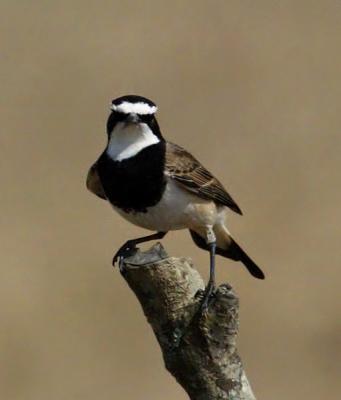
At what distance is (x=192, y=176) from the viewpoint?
6.00 meters

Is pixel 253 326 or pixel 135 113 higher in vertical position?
pixel 135 113

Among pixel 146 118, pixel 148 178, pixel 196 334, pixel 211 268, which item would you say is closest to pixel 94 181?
pixel 148 178

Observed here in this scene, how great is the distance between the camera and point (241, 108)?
11953 mm

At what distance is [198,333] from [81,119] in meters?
7.56

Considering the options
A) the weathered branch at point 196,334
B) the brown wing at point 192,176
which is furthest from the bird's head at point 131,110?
the weathered branch at point 196,334

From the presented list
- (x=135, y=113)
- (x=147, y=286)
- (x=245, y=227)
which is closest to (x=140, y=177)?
(x=135, y=113)

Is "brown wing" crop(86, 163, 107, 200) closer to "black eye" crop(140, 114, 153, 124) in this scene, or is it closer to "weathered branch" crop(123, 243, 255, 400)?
"black eye" crop(140, 114, 153, 124)

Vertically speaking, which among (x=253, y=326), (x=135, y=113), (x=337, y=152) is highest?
(x=135, y=113)

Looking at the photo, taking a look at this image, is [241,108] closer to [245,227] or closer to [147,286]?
[245,227]

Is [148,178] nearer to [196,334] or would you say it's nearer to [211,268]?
[211,268]

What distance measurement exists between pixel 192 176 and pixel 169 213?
8.1 inches

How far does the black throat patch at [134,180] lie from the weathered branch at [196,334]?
3.83 ft

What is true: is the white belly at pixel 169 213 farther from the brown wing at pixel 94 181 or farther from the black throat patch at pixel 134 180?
the brown wing at pixel 94 181

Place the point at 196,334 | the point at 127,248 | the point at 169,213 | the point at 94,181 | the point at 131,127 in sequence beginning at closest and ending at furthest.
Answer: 1. the point at 196,334
2. the point at 127,248
3. the point at 131,127
4. the point at 169,213
5. the point at 94,181
